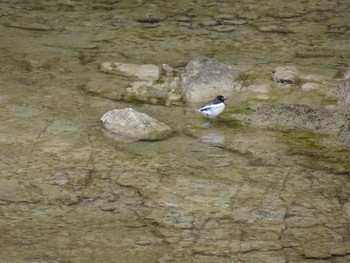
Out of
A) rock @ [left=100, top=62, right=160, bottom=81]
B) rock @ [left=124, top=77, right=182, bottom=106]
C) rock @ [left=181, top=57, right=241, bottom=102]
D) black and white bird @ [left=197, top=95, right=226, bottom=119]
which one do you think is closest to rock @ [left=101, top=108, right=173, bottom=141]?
black and white bird @ [left=197, top=95, right=226, bottom=119]

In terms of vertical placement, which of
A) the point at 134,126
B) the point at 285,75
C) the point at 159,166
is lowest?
the point at 159,166

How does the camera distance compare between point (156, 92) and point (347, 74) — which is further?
point (347, 74)

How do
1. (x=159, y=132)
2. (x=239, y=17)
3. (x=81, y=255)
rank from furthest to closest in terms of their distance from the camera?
(x=239, y=17)
(x=159, y=132)
(x=81, y=255)

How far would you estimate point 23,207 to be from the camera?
17.4ft

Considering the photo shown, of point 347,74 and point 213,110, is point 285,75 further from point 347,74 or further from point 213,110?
point 213,110

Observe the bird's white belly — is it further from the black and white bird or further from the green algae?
the green algae

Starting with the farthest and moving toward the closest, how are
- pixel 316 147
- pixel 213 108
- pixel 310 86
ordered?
pixel 310 86 → pixel 213 108 → pixel 316 147

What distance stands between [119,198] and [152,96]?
1972 millimetres

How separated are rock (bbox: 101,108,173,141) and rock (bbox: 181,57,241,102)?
2.77ft

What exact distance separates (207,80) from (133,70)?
2.67 feet

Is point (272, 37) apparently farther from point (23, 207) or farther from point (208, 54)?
point (23, 207)

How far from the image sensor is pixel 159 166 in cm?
589

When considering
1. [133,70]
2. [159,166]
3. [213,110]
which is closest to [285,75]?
[213,110]

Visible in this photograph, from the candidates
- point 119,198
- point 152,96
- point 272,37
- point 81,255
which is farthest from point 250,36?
point 81,255
